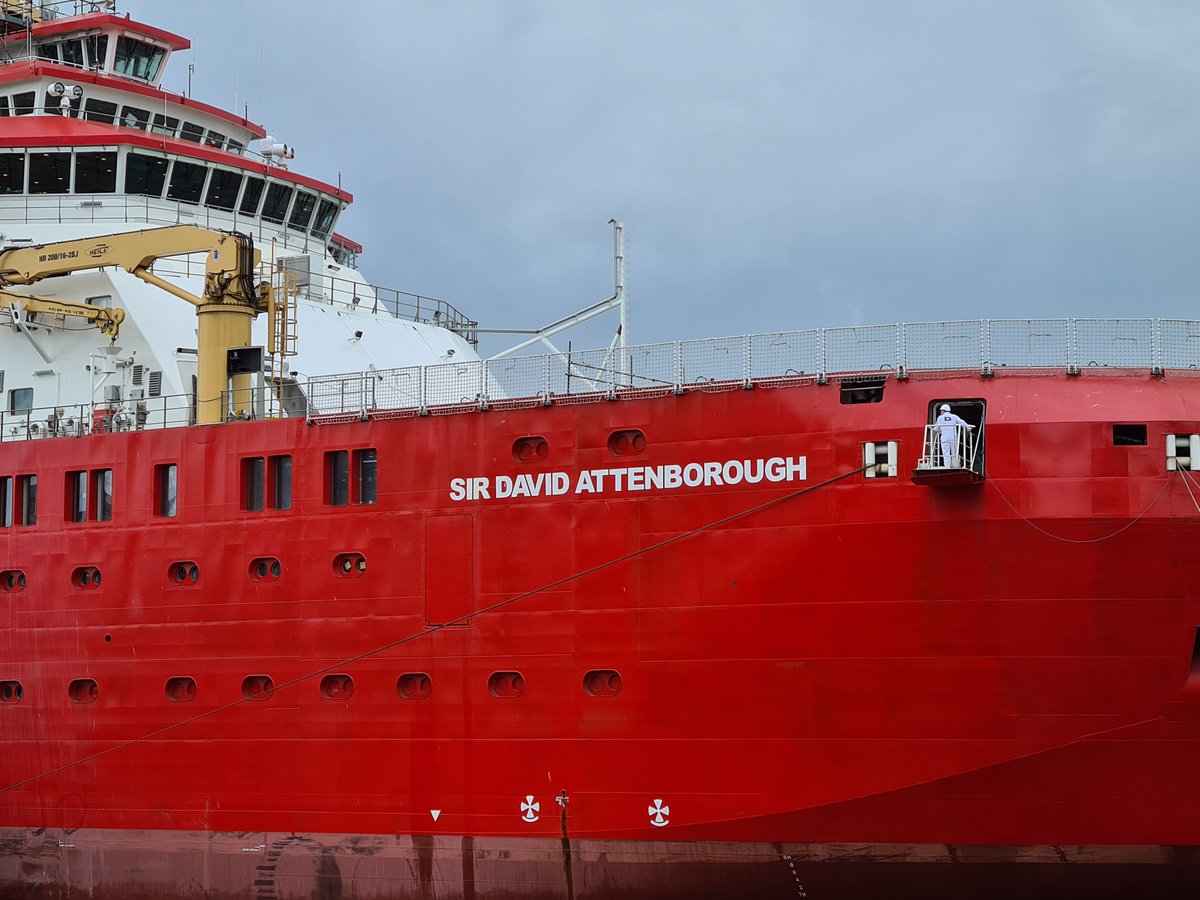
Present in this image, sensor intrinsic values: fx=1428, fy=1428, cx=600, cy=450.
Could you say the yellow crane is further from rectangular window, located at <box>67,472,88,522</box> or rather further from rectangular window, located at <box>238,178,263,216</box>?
rectangular window, located at <box>238,178,263,216</box>

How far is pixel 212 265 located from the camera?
20094 mm

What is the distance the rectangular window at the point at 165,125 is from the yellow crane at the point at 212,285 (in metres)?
5.12

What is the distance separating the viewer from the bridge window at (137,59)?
87.6ft

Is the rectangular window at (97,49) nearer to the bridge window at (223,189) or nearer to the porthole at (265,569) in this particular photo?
the bridge window at (223,189)

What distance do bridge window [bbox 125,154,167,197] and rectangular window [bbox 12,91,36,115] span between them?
10.4ft

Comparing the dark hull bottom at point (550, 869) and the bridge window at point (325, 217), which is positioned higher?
the bridge window at point (325, 217)

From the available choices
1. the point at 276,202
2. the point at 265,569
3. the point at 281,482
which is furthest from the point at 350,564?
the point at 276,202

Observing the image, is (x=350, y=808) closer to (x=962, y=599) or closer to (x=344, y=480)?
(x=344, y=480)

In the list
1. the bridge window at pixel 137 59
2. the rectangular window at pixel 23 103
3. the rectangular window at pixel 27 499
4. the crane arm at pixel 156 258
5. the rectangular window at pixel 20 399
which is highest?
the bridge window at pixel 137 59

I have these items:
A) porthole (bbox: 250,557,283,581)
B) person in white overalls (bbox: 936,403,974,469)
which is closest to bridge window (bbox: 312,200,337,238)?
porthole (bbox: 250,557,283,581)

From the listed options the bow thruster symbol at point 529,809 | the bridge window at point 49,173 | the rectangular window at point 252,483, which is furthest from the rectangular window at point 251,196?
the bow thruster symbol at point 529,809

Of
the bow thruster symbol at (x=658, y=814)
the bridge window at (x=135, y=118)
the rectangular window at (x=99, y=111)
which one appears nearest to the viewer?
the bow thruster symbol at (x=658, y=814)

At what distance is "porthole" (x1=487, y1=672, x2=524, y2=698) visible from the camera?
56.1 ft

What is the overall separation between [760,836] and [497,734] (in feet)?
11.0
